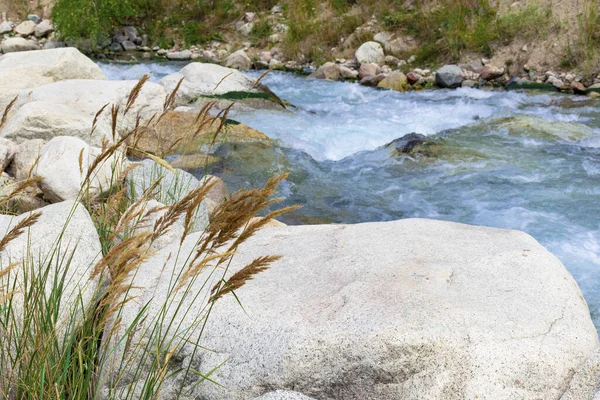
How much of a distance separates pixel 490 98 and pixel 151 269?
8093 mm

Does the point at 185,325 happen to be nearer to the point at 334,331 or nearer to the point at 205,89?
the point at 334,331

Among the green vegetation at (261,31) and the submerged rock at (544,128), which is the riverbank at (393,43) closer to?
the green vegetation at (261,31)

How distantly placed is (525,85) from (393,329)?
30.4 feet

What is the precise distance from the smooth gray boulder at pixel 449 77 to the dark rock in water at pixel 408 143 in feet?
12.5

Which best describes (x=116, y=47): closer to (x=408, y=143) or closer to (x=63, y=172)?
(x=408, y=143)

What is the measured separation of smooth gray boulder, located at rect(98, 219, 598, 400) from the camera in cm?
205

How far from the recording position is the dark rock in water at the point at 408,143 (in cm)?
694

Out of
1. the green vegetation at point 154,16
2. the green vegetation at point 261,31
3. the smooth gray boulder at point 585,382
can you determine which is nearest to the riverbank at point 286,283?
the smooth gray boulder at point 585,382

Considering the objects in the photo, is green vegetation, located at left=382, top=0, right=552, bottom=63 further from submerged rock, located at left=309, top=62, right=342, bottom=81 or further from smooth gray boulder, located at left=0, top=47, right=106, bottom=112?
smooth gray boulder, located at left=0, top=47, right=106, bottom=112

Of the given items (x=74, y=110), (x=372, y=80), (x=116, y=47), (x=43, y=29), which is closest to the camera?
(x=74, y=110)

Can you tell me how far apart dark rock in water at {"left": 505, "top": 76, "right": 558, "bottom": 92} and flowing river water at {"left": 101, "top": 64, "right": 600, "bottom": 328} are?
1.40 feet

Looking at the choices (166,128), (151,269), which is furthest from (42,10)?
(151,269)

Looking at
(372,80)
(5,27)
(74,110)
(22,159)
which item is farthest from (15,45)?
(22,159)

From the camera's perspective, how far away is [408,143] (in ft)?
23.1
